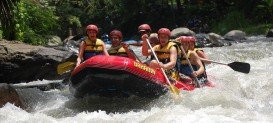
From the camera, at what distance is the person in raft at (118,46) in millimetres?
7676

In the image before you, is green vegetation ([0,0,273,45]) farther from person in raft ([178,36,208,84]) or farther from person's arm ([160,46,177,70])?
person's arm ([160,46,177,70])

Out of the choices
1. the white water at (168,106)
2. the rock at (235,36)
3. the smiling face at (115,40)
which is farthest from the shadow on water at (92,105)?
the rock at (235,36)

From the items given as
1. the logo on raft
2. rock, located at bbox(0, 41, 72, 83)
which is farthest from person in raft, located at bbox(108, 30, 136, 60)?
rock, located at bbox(0, 41, 72, 83)

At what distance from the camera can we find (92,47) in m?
8.06

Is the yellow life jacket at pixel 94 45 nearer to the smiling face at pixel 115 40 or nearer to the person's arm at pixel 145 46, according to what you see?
the smiling face at pixel 115 40

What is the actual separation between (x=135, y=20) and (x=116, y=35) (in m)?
22.4

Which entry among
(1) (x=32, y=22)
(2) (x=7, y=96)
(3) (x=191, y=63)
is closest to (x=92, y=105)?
(2) (x=7, y=96)

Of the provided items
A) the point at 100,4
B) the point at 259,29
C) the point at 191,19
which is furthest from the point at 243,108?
the point at 100,4

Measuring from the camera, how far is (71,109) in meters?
7.30

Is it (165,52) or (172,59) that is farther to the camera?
(165,52)

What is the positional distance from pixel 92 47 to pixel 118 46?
534 mm

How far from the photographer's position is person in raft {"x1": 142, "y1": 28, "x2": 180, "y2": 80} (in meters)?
7.34

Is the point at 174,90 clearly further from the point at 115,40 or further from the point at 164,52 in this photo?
the point at 115,40

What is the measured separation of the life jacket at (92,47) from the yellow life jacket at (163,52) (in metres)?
1.05
